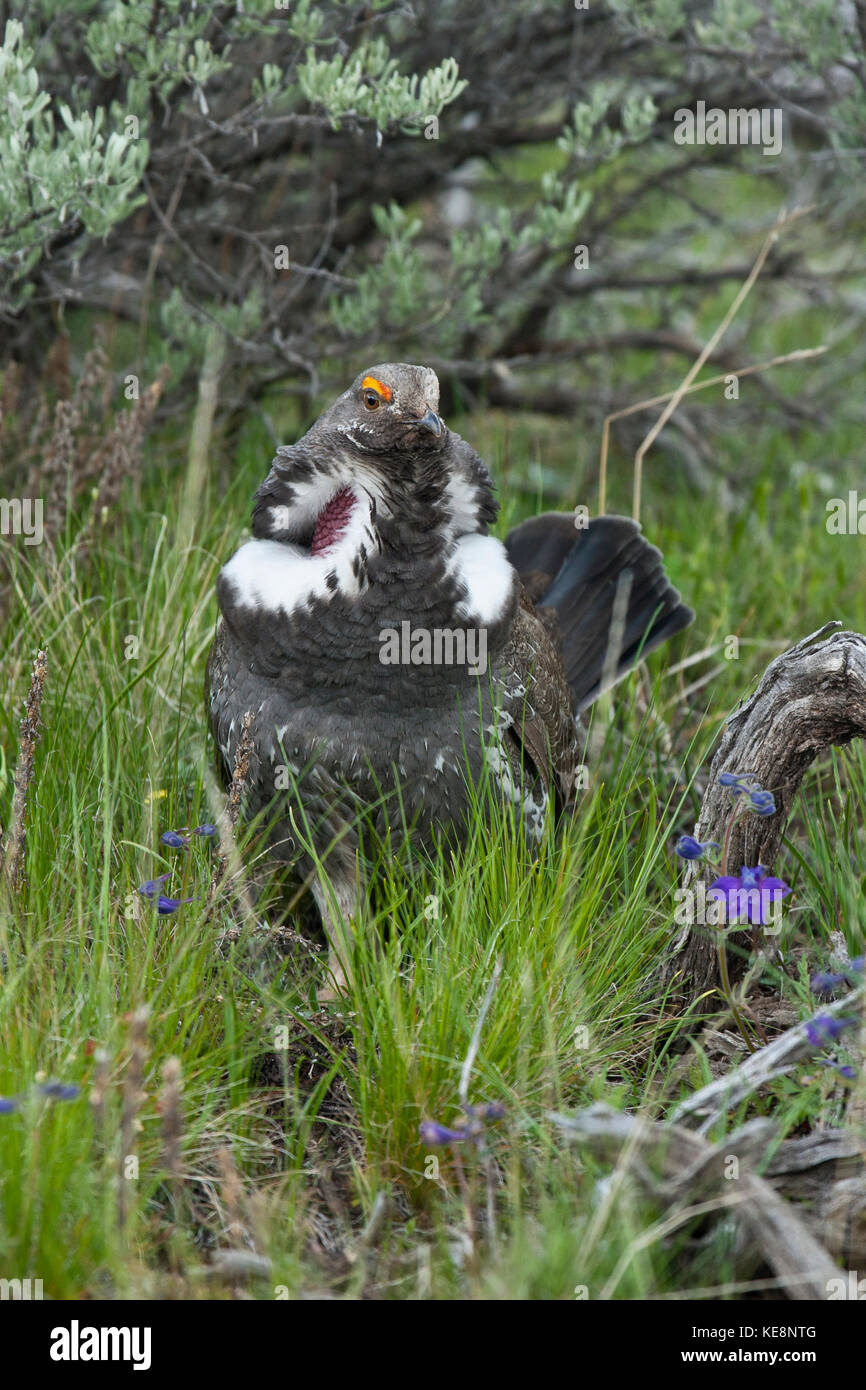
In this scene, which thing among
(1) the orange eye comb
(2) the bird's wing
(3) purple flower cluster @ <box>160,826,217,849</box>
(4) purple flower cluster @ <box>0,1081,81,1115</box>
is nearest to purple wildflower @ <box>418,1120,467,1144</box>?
(4) purple flower cluster @ <box>0,1081,81,1115</box>

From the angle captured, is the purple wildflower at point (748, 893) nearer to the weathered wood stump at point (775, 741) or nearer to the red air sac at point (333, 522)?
the weathered wood stump at point (775, 741)

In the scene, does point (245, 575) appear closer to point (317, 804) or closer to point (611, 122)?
point (317, 804)

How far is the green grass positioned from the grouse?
0.16 meters

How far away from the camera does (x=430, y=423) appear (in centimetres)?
320

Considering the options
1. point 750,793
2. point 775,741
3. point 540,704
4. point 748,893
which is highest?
point 540,704

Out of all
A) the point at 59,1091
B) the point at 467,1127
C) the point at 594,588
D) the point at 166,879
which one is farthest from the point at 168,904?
the point at 594,588

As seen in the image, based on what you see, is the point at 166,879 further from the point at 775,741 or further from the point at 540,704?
the point at 775,741

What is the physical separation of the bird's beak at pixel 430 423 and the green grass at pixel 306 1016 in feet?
2.98

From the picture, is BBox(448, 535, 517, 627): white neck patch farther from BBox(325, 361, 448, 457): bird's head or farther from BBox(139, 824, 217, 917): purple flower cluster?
BBox(139, 824, 217, 917): purple flower cluster

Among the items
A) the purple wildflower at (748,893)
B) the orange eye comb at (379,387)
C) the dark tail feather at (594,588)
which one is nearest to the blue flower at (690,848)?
the purple wildflower at (748,893)

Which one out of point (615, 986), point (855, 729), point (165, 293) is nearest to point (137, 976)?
point (615, 986)

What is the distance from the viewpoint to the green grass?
227 centimetres

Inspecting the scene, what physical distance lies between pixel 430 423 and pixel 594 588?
1.35m

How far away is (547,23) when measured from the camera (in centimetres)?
544
